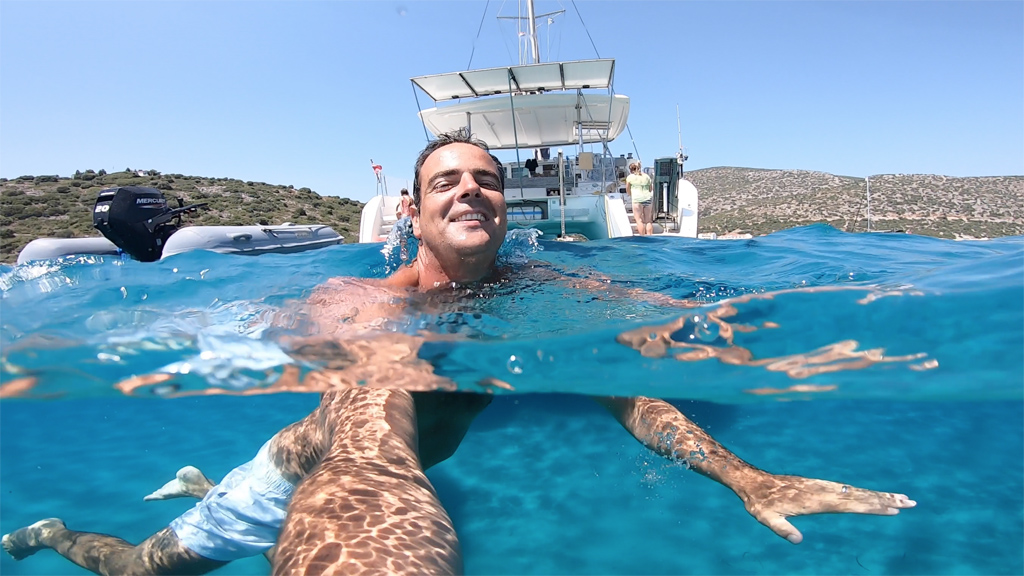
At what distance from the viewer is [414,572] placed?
1.42m

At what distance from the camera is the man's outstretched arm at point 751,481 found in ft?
7.41

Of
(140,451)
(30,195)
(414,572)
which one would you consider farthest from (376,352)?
(30,195)

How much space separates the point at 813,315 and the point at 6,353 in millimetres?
4336

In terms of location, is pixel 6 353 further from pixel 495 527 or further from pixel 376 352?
pixel 495 527

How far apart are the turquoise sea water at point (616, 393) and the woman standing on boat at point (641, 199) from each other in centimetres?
477

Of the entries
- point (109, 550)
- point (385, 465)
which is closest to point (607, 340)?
point (385, 465)

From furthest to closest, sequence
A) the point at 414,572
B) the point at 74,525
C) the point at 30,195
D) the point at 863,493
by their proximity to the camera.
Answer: the point at 30,195, the point at 74,525, the point at 863,493, the point at 414,572

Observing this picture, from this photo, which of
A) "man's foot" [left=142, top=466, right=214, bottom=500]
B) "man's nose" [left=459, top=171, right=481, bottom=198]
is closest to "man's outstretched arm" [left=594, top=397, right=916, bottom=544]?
"man's nose" [left=459, top=171, right=481, bottom=198]

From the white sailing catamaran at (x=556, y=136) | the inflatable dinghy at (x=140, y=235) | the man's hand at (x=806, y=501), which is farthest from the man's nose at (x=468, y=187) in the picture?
the white sailing catamaran at (x=556, y=136)

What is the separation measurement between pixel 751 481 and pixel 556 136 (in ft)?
46.7

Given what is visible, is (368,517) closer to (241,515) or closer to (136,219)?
(241,515)

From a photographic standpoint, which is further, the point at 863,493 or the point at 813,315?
the point at 813,315

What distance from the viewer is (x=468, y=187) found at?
9.80ft

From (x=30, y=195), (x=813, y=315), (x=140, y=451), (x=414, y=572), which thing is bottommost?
(x=140, y=451)
